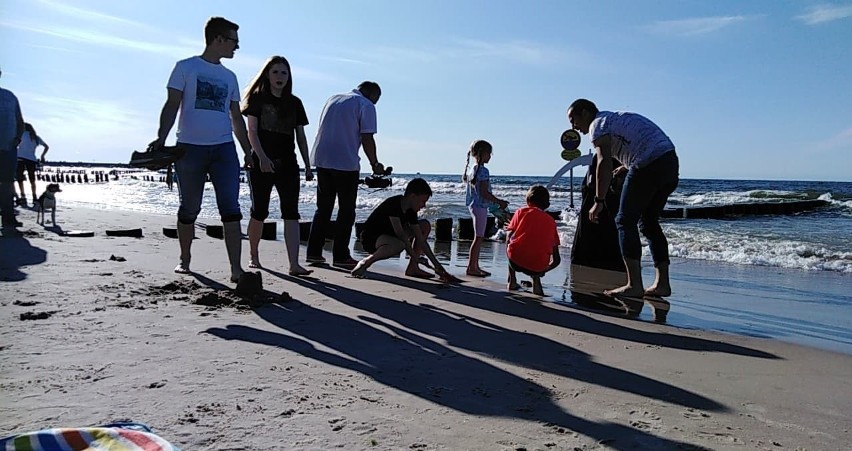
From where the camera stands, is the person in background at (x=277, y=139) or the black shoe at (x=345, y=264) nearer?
the person in background at (x=277, y=139)

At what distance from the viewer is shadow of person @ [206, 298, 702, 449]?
2260 millimetres

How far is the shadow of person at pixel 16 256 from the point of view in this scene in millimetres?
4809

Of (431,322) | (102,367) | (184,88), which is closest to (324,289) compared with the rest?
(431,322)

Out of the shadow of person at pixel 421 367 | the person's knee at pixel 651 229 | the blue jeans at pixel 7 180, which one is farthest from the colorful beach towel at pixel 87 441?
the blue jeans at pixel 7 180

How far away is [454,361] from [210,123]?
2.88 m

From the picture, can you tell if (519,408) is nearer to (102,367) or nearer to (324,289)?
(102,367)

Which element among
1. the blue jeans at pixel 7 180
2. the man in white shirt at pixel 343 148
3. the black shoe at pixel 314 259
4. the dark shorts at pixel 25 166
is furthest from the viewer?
the dark shorts at pixel 25 166

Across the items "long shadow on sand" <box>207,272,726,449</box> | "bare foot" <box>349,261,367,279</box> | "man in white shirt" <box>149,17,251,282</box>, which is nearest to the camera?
"long shadow on sand" <box>207,272,726,449</box>

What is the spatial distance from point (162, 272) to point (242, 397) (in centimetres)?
342

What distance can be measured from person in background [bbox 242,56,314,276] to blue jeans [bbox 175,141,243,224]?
42 centimetres

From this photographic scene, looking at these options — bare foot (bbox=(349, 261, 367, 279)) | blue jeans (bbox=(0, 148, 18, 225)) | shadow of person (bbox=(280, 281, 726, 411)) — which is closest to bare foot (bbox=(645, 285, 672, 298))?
shadow of person (bbox=(280, 281, 726, 411))

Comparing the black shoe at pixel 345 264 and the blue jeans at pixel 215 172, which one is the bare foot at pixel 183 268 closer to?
the blue jeans at pixel 215 172

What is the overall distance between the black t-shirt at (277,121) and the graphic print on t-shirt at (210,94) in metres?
0.60

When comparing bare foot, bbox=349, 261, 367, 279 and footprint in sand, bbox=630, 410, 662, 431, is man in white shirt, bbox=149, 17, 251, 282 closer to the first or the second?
bare foot, bbox=349, 261, 367, 279
